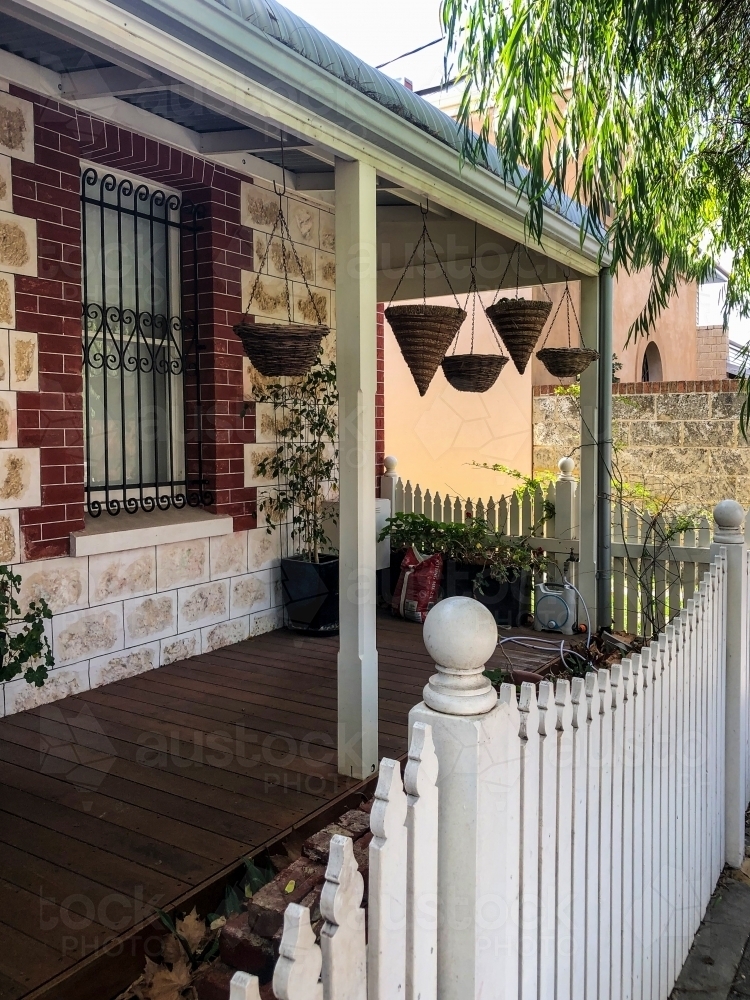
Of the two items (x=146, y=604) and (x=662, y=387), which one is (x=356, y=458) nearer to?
(x=146, y=604)

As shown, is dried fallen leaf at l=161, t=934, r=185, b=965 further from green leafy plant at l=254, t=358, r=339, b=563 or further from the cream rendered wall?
the cream rendered wall

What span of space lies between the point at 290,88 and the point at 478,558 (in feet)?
12.1

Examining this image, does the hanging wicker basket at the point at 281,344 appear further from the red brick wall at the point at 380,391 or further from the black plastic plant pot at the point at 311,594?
the red brick wall at the point at 380,391

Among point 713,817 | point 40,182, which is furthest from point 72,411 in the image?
point 713,817

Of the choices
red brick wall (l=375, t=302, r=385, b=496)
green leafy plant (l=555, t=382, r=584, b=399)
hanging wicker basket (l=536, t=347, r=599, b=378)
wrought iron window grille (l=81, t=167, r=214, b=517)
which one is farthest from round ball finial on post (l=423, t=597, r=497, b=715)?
green leafy plant (l=555, t=382, r=584, b=399)

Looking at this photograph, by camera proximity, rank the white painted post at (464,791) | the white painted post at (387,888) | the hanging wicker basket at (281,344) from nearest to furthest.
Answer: the white painted post at (387,888) < the white painted post at (464,791) < the hanging wicker basket at (281,344)

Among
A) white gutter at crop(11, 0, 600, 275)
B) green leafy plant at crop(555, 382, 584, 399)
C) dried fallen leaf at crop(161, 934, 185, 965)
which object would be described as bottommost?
dried fallen leaf at crop(161, 934, 185, 965)

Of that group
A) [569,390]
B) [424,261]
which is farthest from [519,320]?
[569,390]

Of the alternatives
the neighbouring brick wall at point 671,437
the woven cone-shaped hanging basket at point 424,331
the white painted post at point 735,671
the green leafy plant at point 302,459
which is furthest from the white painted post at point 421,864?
the neighbouring brick wall at point 671,437

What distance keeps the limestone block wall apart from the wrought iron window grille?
327mm

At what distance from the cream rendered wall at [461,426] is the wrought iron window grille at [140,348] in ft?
11.4

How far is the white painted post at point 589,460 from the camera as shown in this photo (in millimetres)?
5262

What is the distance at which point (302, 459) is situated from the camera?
207 inches

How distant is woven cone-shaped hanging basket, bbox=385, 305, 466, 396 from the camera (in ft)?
12.0
